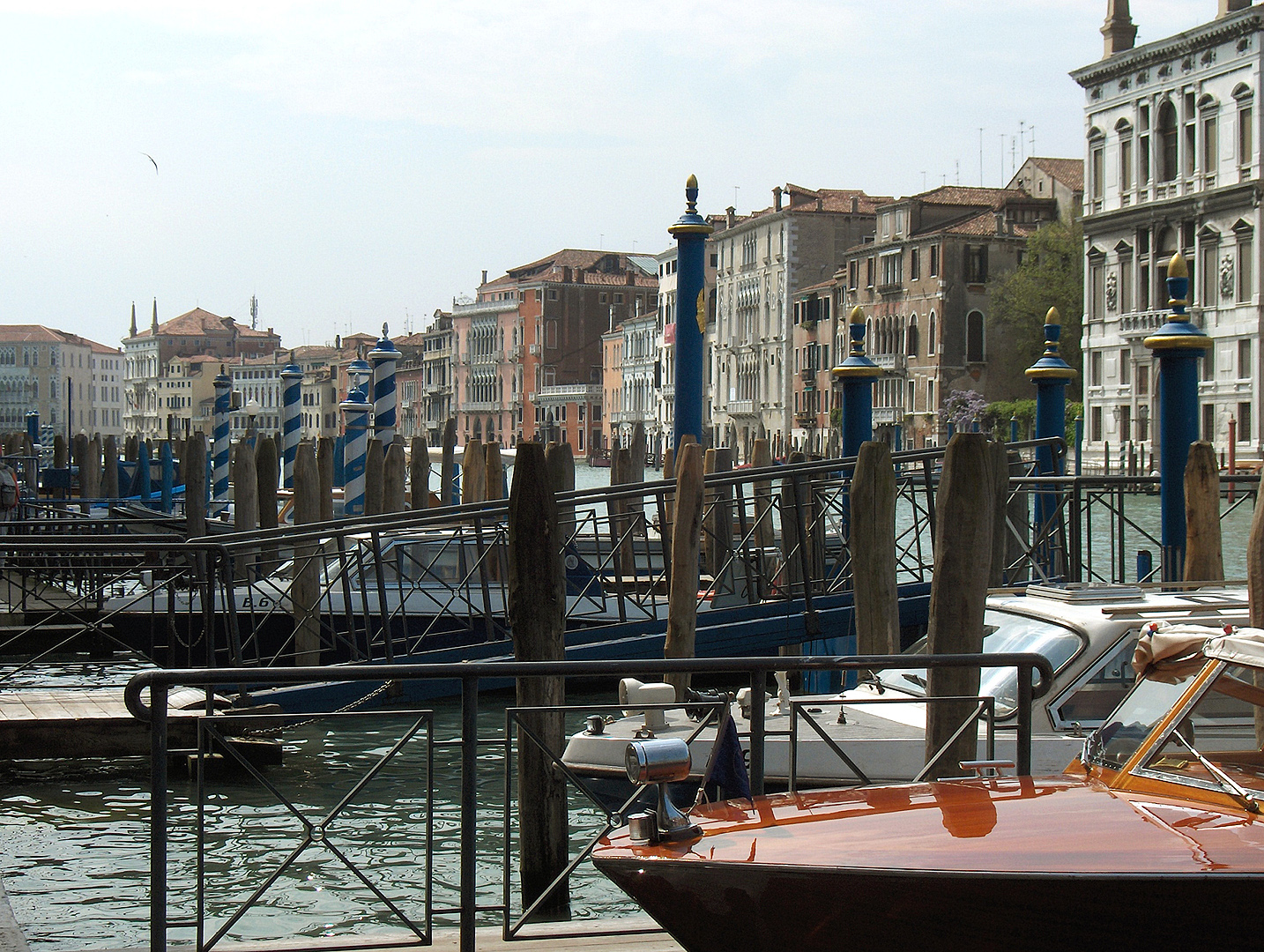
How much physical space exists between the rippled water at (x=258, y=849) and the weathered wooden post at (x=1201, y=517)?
3.86m

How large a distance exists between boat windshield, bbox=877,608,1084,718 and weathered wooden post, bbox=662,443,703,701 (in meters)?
1.29

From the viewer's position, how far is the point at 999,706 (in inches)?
268

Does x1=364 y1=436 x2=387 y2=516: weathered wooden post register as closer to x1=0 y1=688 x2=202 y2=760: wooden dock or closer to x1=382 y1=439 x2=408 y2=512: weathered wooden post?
x1=382 y1=439 x2=408 y2=512: weathered wooden post

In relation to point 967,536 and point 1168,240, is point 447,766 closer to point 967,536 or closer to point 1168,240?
point 967,536

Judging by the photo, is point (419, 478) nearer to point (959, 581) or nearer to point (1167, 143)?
point (959, 581)

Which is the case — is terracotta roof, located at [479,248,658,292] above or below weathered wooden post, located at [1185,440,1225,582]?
above

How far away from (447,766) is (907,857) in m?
6.97

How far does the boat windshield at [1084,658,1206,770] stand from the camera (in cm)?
416

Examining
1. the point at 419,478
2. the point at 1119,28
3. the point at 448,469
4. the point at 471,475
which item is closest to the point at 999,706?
the point at 471,475

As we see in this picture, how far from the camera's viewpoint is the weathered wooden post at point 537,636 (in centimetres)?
557

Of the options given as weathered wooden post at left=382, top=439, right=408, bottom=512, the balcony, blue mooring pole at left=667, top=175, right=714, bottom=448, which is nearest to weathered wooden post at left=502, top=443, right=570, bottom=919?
blue mooring pole at left=667, top=175, right=714, bottom=448

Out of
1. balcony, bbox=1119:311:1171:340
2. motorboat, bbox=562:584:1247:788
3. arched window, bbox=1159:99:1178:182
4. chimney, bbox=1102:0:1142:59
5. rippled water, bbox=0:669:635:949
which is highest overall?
chimney, bbox=1102:0:1142:59

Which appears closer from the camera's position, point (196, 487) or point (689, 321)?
point (689, 321)

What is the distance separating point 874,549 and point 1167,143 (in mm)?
43960
